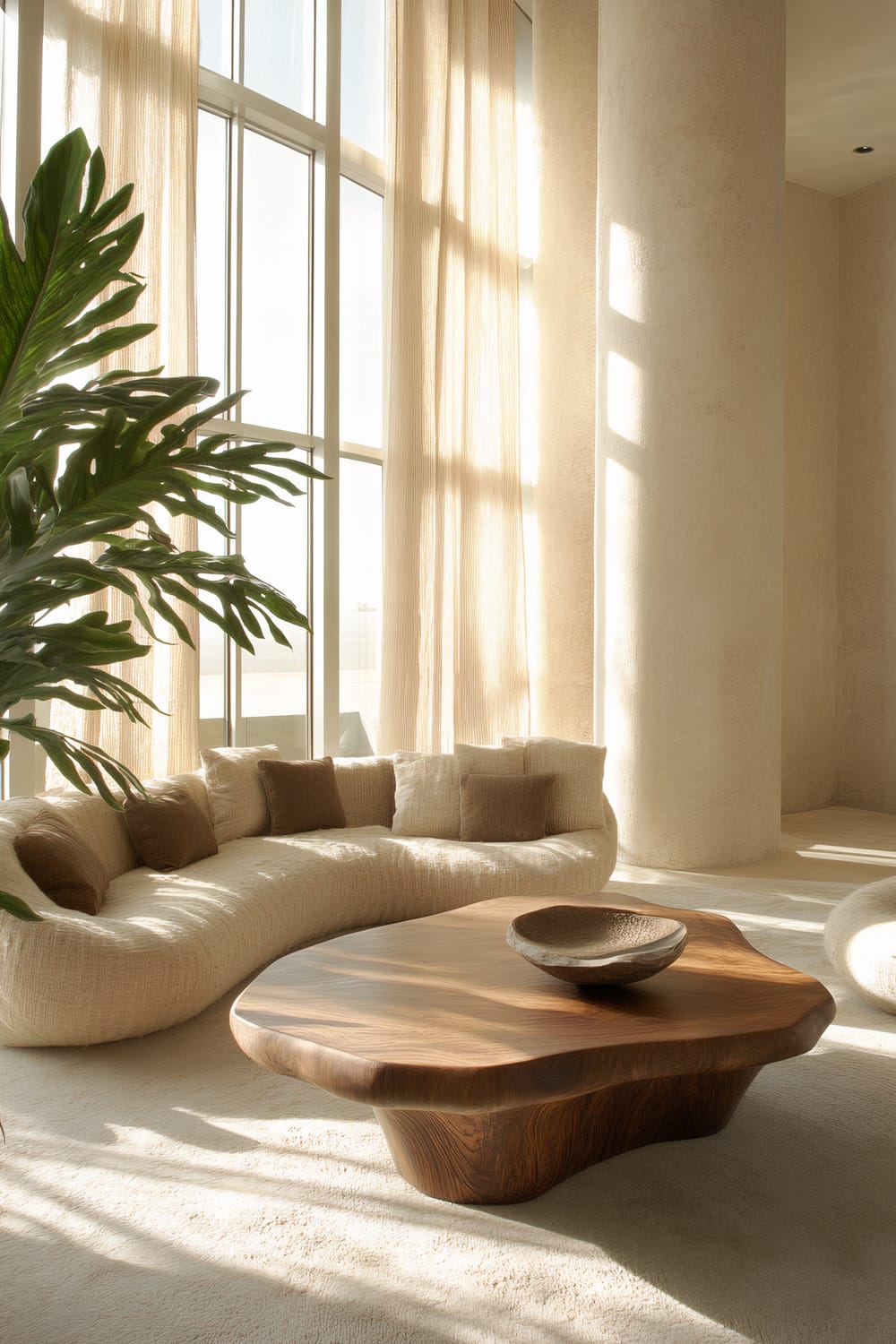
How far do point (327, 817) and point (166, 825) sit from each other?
991 millimetres

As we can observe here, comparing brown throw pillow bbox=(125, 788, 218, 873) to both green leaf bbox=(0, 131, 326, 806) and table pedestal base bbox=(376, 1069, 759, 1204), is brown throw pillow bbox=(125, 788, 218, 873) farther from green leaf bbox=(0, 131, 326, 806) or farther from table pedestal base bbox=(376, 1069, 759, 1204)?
green leaf bbox=(0, 131, 326, 806)

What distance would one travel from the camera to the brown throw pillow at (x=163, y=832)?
413 centimetres

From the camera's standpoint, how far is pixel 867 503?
8414 mm

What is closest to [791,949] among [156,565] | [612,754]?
[612,754]

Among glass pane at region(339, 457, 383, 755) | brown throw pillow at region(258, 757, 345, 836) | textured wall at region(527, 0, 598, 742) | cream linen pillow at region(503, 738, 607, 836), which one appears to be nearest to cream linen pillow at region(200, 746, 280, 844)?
brown throw pillow at region(258, 757, 345, 836)

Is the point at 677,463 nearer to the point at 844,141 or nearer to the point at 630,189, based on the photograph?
the point at 630,189

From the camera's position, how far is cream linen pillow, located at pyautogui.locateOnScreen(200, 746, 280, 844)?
473 centimetres

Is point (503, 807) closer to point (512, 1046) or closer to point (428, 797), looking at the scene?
point (428, 797)

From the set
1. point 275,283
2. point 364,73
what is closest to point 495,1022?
point 275,283

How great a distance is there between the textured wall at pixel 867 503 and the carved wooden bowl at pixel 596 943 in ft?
20.7

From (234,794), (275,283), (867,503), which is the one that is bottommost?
(234,794)

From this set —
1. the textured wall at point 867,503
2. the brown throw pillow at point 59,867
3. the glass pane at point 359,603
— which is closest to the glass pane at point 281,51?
the glass pane at point 359,603

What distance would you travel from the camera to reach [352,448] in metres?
6.59

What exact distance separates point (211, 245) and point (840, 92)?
4.50 meters
